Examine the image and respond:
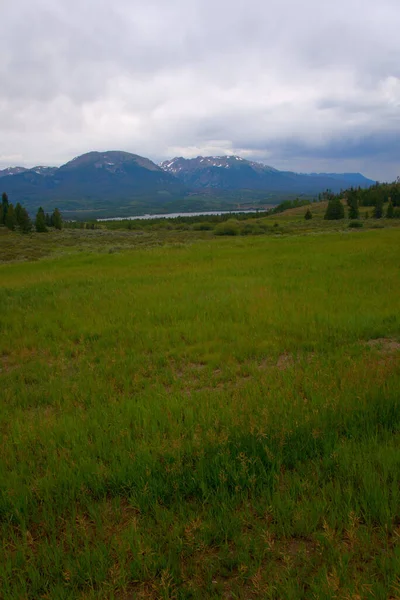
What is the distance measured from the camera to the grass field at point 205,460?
2.85m

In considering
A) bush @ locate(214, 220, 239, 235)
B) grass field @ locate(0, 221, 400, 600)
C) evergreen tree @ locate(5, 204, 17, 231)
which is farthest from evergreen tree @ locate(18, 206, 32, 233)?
grass field @ locate(0, 221, 400, 600)

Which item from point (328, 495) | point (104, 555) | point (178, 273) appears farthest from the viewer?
point (178, 273)

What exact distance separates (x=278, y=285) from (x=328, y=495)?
10.9 meters

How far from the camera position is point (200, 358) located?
7.77m

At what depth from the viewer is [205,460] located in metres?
4.04

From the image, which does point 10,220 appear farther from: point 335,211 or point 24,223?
point 335,211

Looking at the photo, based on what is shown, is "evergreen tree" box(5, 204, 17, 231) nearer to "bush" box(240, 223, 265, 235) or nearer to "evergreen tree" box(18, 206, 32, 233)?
"evergreen tree" box(18, 206, 32, 233)

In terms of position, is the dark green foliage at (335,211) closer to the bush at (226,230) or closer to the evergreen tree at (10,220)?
the bush at (226,230)

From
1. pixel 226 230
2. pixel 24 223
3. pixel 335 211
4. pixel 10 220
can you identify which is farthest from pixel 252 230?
pixel 10 220

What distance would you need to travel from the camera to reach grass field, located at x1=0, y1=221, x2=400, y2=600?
2852mm

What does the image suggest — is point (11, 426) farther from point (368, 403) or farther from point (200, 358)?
point (368, 403)

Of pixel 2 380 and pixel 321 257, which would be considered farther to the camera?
pixel 321 257

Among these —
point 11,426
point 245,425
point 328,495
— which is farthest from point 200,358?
point 328,495

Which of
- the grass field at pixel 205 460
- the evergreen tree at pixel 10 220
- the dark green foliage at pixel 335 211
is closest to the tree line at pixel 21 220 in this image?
the evergreen tree at pixel 10 220
